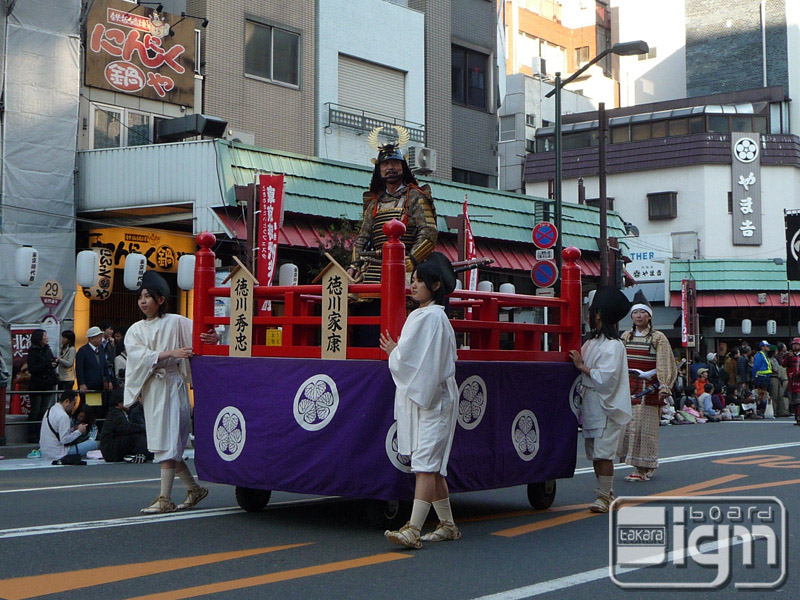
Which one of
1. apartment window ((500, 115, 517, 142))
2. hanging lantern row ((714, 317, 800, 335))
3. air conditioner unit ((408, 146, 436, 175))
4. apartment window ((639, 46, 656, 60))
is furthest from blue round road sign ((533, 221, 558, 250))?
apartment window ((639, 46, 656, 60))

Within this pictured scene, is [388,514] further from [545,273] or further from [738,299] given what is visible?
[738,299]

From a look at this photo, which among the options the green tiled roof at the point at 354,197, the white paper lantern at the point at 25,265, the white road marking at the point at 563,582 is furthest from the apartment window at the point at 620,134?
the white road marking at the point at 563,582

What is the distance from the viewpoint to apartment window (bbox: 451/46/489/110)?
28.9 m

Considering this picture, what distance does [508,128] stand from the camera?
49781 millimetres

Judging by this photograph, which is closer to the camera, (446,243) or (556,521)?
(556,521)

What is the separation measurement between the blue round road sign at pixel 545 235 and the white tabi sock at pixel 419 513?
14933 mm

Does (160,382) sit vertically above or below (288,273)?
below

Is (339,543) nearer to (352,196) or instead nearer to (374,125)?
(352,196)

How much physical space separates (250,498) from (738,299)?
35786 millimetres

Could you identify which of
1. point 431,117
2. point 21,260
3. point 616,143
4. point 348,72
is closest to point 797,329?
point 616,143

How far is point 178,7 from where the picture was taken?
22.1 metres

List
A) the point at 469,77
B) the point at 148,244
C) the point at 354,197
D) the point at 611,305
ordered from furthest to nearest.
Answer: the point at 469,77, the point at 354,197, the point at 148,244, the point at 611,305

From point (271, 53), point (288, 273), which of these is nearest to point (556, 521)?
point (288, 273)

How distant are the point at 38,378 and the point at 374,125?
474 inches
